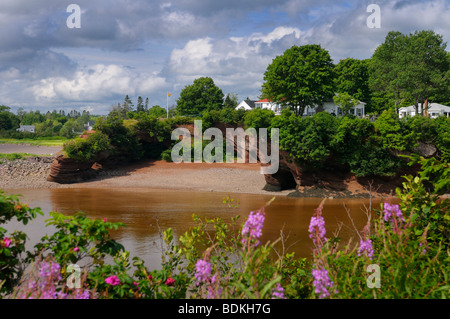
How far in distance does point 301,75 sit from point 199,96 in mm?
28228

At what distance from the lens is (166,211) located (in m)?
24.2

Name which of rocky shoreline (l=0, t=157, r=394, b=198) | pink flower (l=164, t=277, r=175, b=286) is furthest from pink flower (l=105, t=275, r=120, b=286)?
rocky shoreline (l=0, t=157, r=394, b=198)

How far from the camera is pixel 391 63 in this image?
43.9 metres

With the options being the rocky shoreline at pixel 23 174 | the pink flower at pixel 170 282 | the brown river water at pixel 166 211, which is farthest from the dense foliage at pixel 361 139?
the pink flower at pixel 170 282

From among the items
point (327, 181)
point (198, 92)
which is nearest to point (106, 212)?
point (327, 181)

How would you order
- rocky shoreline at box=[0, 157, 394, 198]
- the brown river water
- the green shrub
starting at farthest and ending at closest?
the green shrub < rocky shoreline at box=[0, 157, 394, 198] < the brown river water

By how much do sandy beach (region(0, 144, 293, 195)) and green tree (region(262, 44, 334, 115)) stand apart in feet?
26.7

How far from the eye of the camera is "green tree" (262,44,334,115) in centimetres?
3725

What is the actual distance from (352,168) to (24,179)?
30852 mm

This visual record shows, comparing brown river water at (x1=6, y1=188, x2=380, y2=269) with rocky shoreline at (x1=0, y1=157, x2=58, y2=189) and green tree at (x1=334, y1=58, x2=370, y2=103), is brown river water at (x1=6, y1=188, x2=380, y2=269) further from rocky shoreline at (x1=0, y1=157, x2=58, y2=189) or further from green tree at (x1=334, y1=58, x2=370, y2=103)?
green tree at (x1=334, y1=58, x2=370, y2=103)

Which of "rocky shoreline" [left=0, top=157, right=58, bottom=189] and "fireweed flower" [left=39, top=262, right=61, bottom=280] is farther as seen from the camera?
"rocky shoreline" [left=0, top=157, right=58, bottom=189]

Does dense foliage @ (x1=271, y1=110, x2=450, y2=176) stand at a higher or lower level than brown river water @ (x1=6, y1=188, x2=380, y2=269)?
higher

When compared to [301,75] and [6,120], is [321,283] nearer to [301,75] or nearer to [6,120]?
[301,75]

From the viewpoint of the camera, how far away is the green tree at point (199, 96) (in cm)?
6228
